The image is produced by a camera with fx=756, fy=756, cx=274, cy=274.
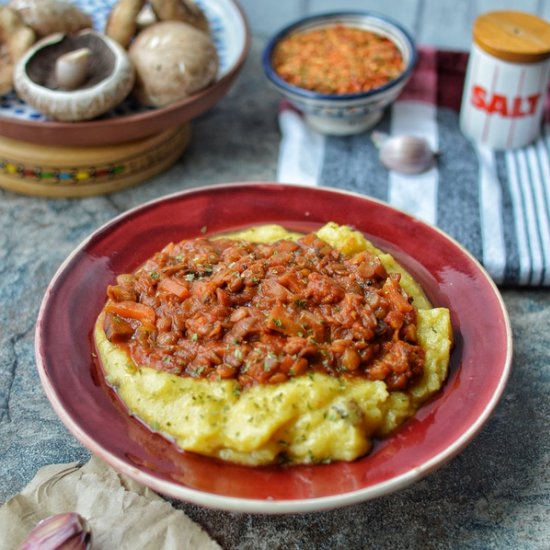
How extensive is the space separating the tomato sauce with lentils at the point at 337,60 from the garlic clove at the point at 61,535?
2.81 m

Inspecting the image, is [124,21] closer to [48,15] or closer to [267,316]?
[48,15]

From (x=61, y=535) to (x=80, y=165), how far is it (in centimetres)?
224

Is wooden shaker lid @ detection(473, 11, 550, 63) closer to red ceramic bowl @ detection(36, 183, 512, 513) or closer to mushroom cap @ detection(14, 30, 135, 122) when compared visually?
red ceramic bowl @ detection(36, 183, 512, 513)

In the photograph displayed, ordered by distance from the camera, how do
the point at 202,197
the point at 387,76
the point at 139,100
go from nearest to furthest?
1. the point at 202,197
2. the point at 139,100
3. the point at 387,76

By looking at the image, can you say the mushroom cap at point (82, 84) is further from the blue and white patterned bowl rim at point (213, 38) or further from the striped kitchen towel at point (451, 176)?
the striped kitchen towel at point (451, 176)

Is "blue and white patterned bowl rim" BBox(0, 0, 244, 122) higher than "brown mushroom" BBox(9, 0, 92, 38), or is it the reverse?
"brown mushroom" BBox(9, 0, 92, 38)

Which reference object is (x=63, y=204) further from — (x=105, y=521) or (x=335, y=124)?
(x=105, y=521)

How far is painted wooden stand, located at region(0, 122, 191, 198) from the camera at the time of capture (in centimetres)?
Answer: 404

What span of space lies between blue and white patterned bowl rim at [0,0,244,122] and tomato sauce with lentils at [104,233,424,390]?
1.50 m

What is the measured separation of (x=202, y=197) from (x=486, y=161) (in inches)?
70.1

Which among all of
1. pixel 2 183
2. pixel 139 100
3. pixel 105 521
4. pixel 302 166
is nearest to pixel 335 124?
pixel 302 166

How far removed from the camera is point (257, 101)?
5.04 m

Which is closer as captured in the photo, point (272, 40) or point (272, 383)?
point (272, 383)

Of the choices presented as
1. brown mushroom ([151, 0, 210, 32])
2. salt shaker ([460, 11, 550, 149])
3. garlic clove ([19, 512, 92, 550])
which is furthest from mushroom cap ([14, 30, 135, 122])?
garlic clove ([19, 512, 92, 550])
